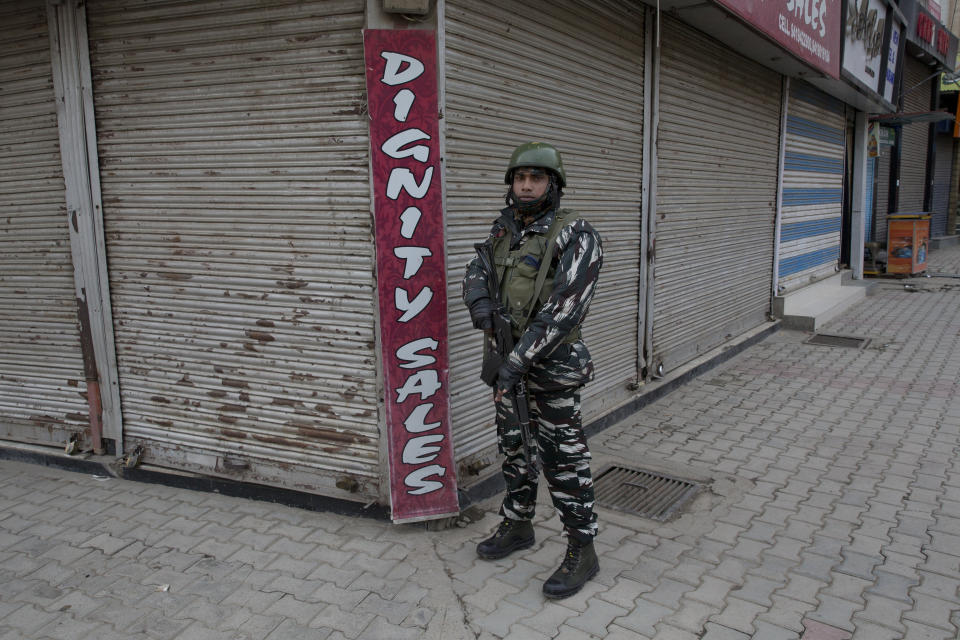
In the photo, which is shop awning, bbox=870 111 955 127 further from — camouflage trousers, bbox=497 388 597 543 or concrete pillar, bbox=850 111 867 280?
camouflage trousers, bbox=497 388 597 543

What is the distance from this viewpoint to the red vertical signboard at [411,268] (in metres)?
3.54

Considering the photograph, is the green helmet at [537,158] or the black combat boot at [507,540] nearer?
the green helmet at [537,158]

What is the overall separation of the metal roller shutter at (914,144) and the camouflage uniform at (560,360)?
17889 millimetres

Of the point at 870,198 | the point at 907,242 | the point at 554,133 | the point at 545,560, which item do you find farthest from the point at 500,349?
the point at 870,198

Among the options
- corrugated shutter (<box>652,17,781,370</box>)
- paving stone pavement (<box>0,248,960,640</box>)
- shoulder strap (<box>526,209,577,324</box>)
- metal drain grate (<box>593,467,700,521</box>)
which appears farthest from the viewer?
corrugated shutter (<box>652,17,781,370</box>)

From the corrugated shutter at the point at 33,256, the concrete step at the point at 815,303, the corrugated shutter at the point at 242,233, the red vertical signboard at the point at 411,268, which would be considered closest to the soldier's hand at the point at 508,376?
the red vertical signboard at the point at 411,268

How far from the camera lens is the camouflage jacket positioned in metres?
3.08

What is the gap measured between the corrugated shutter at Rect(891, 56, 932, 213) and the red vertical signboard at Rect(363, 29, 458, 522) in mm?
17810

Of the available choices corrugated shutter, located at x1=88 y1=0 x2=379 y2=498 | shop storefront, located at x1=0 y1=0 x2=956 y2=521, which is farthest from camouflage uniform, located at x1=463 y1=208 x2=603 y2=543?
corrugated shutter, located at x1=88 y1=0 x2=379 y2=498

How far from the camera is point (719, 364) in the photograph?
772cm

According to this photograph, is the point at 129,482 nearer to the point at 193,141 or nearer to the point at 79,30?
the point at 193,141

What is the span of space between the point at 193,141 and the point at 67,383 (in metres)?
2.10

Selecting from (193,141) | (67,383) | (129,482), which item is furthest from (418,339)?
(67,383)

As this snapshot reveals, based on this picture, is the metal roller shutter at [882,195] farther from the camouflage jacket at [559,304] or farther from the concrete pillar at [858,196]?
the camouflage jacket at [559,304]
